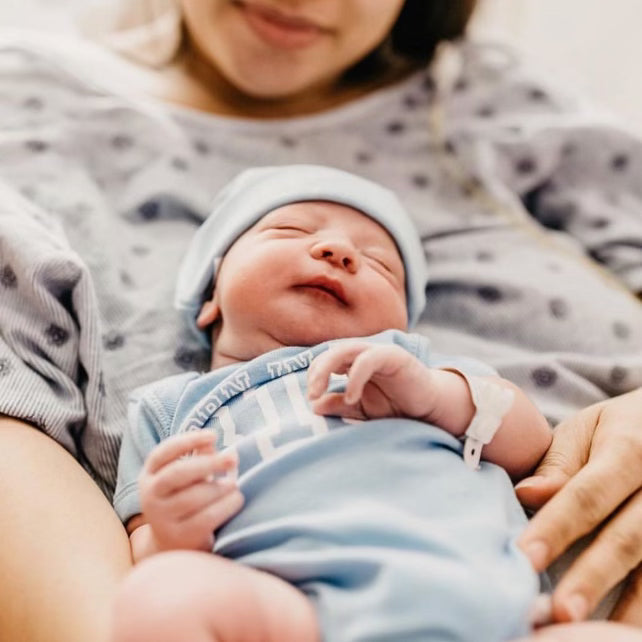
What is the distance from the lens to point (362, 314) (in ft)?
2.83

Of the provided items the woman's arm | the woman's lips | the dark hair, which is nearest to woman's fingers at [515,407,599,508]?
the woman's arm

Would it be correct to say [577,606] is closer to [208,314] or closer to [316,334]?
[316,334]

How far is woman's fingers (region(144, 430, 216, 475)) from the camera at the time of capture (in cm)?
65

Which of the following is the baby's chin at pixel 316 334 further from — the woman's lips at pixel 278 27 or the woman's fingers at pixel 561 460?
the woman's lips at pixel 278 27

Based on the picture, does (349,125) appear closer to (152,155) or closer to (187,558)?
(152,155)

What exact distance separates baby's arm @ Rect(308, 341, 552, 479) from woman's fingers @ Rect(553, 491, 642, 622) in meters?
0.11

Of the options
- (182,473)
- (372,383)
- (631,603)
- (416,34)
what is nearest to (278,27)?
(416,34)

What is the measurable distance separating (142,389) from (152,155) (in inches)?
17.1

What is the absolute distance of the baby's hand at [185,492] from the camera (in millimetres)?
647

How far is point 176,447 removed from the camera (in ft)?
2.15

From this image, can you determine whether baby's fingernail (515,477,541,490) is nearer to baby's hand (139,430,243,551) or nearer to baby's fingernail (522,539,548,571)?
baby's fingernail (522,539,548,571)

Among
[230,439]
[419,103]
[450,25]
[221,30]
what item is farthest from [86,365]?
[450,25]

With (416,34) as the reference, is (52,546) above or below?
below

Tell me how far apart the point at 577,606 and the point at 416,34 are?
1.09 meters
